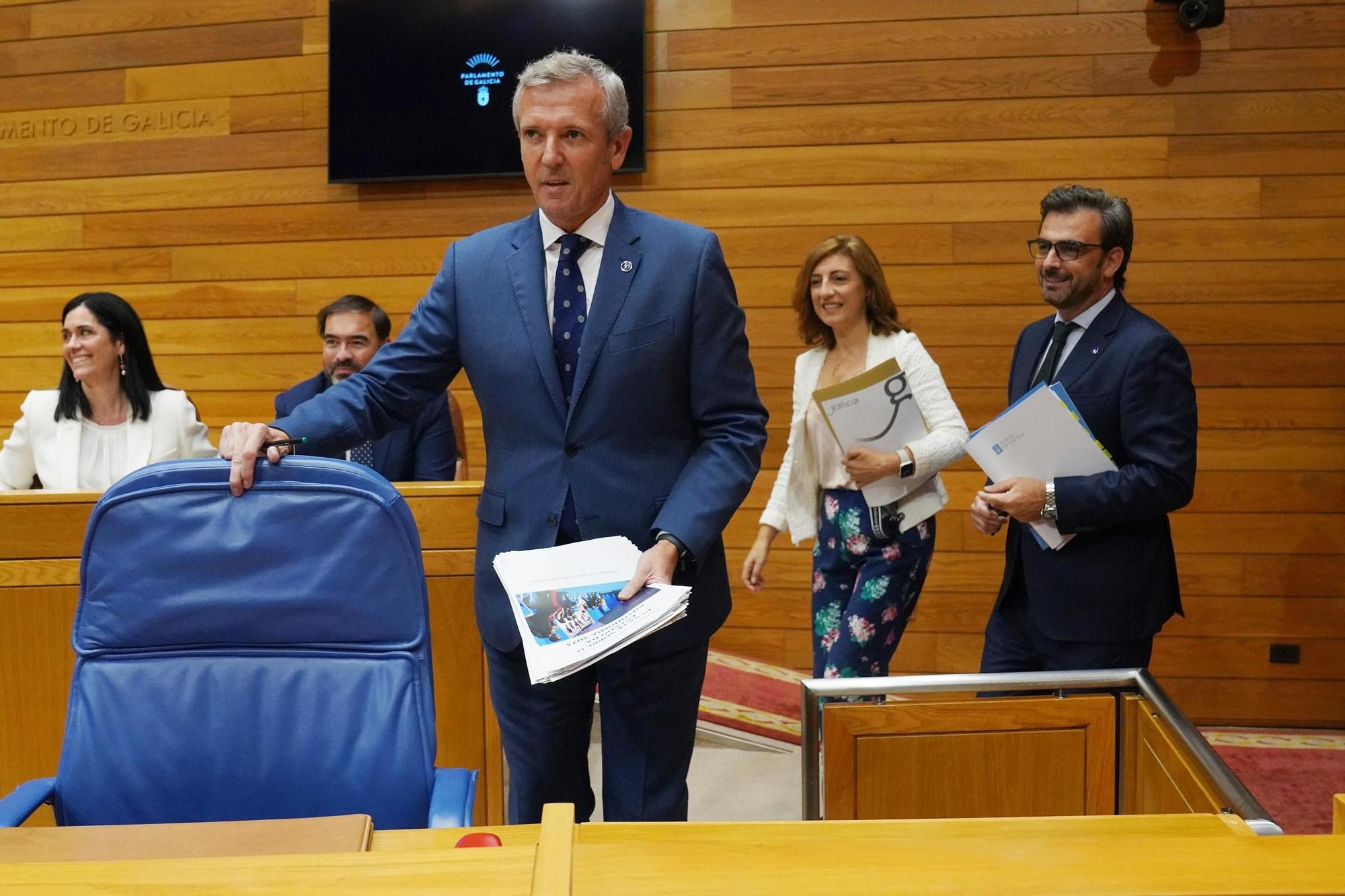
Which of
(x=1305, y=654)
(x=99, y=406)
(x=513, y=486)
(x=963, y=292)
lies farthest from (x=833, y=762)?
(x=1305, y=654)

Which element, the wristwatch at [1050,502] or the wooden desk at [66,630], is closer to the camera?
the wristwatch at [1050,502]

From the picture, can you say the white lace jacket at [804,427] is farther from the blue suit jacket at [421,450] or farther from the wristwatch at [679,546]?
the wristwatch at [679,546]

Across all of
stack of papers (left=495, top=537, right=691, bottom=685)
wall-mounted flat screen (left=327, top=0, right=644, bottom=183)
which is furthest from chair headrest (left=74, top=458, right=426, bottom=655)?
wall-mounted flat screen (left=327, top=0, right=644, bottom=183)

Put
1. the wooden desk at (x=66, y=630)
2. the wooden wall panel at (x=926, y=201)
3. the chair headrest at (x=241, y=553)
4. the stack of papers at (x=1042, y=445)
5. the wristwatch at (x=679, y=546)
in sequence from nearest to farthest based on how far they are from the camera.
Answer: the chair headrest at (x=241, y=553), the wristwatch at (x=679, y=546), the stack of papers at (x=1042, y=445), the wooden desk at (x=66, y=630), the wooden wall panel at (x=926, y=201)

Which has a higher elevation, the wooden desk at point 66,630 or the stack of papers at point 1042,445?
the stack of papers at point 1042,445

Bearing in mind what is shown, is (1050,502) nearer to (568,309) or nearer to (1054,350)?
(1054,350)

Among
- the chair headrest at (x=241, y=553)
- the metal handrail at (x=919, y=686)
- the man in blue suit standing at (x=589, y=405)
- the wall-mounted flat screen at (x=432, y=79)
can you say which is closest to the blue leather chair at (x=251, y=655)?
the chair headrest at (x=241, y=553)

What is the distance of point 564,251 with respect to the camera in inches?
76.7

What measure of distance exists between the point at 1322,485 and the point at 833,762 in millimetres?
2977

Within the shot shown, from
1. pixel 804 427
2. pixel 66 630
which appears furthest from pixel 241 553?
pixel 804 427

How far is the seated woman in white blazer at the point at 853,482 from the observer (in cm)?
297

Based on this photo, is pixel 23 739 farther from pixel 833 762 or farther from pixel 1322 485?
pixel 1322 485

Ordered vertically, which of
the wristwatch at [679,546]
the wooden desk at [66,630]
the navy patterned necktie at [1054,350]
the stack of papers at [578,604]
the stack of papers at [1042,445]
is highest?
the navy patterned necktie at [1054,350]

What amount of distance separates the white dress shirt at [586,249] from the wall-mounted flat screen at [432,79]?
8.44 ft
